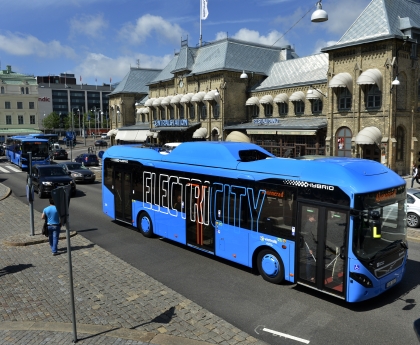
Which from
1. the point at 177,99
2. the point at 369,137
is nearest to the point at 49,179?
the point at 369,137

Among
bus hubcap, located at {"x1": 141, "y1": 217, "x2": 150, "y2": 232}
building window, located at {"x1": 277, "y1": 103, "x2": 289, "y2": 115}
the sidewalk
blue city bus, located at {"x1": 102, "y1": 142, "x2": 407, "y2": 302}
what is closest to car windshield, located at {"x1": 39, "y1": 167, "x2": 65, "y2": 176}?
bus hubcap, located at {"x1": 141, "y1": 217, "x2": 150, "y2": 232}

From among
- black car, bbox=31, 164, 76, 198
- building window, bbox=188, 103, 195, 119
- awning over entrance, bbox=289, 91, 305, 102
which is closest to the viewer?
black car, bbox=31, 164, 76, 198

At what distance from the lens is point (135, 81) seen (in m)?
66.9

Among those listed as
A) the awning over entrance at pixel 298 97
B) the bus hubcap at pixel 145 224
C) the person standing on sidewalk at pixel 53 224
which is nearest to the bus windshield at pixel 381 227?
the bus hubcap at pixel 145 224

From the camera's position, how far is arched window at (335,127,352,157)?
31469 mm

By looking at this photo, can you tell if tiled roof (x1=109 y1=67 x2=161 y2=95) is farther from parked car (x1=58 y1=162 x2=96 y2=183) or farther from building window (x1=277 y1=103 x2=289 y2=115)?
parked car (x1=58 y1=162 x2=96 y2=183)

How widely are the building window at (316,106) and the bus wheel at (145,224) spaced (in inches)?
1006

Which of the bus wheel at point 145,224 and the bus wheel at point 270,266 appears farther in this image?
the bus wheel at point 145,224

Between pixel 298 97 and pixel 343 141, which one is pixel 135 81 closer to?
pixel 298 97

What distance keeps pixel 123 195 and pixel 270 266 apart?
7.24m

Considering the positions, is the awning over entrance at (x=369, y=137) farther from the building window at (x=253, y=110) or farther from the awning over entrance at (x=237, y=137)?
the building window at (x=253, y=110)

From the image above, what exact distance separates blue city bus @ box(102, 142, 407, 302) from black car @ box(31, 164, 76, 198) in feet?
38.0

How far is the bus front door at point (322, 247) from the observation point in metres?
7.98

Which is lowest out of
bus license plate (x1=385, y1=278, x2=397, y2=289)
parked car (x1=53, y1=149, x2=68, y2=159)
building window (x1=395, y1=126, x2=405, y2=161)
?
bus license plate (x1=385, y1=278, x2=397, y2=289)
